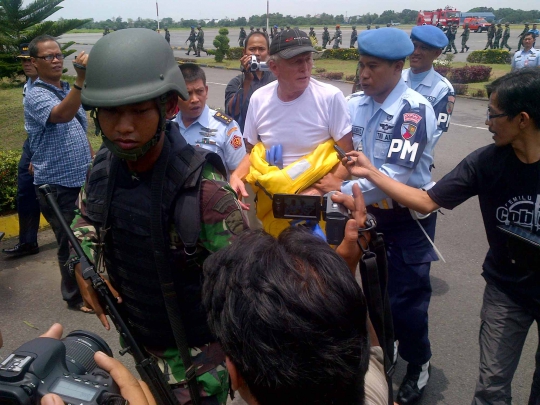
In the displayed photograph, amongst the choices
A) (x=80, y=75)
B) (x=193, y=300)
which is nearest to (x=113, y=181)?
(x=193, y=300)

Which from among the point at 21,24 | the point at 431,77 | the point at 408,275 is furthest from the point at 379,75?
the point at 21,24

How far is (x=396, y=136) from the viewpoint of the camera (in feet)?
8.82

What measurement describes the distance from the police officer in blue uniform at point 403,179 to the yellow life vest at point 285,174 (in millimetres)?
175

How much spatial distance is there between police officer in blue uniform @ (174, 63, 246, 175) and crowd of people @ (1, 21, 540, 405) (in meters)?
0.01

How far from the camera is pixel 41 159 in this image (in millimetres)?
3895

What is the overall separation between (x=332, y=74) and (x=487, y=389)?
56.3ft

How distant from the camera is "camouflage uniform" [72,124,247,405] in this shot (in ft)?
5.62

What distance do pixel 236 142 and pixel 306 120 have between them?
724 mm

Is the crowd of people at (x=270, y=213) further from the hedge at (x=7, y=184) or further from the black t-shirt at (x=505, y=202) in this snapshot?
the hedge at (x=7, y=184)

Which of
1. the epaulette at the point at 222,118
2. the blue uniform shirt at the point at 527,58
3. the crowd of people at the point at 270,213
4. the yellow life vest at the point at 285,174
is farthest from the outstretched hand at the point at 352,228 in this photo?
the blue uniform shirt at the point at 527,58

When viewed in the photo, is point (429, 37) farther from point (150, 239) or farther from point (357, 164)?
point (150, 239)

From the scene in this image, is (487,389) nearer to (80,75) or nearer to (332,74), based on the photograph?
(80,75)

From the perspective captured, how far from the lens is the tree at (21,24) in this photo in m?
11.9

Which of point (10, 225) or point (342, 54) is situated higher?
point (10, 225)
